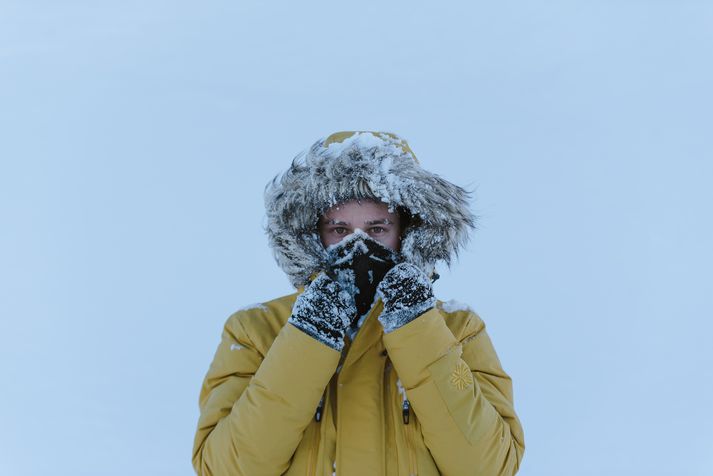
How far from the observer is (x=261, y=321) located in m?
2.45

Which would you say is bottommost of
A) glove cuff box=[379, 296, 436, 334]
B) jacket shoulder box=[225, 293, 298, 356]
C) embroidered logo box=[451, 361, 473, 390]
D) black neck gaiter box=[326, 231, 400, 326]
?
embroidered logo box=[451, 361, 473, 390]

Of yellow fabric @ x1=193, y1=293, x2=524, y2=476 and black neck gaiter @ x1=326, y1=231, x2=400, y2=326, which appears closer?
yellow fabric @ x1=193, y1=293, x2=524, y2=476

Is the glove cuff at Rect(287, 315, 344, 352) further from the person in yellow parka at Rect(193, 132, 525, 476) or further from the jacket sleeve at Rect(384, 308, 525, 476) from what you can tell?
the jacket sleeve at Rect(384, 308, 525, 476)

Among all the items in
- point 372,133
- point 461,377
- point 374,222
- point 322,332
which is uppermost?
point 372,133

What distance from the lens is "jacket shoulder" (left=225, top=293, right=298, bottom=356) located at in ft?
7.84

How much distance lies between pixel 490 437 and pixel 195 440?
840mm

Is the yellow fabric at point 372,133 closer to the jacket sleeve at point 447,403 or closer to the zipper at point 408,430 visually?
the jacket sleeve at point 447,403

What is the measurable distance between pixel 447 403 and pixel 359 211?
2.47 feet

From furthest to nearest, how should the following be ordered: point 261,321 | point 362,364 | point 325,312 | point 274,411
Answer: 1. point 261,321
2. point 362,364
3. point 325,312
4. point 274,411

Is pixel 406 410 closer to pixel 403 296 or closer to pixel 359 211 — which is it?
pixel 403 296

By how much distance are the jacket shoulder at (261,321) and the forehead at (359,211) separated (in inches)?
12.1

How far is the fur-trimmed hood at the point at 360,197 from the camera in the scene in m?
2.58

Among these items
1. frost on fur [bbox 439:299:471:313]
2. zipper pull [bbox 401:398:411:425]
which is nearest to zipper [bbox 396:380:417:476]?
zipper pull [bbox 401:398:411:425]

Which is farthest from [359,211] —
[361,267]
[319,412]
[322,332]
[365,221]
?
[319,412]
